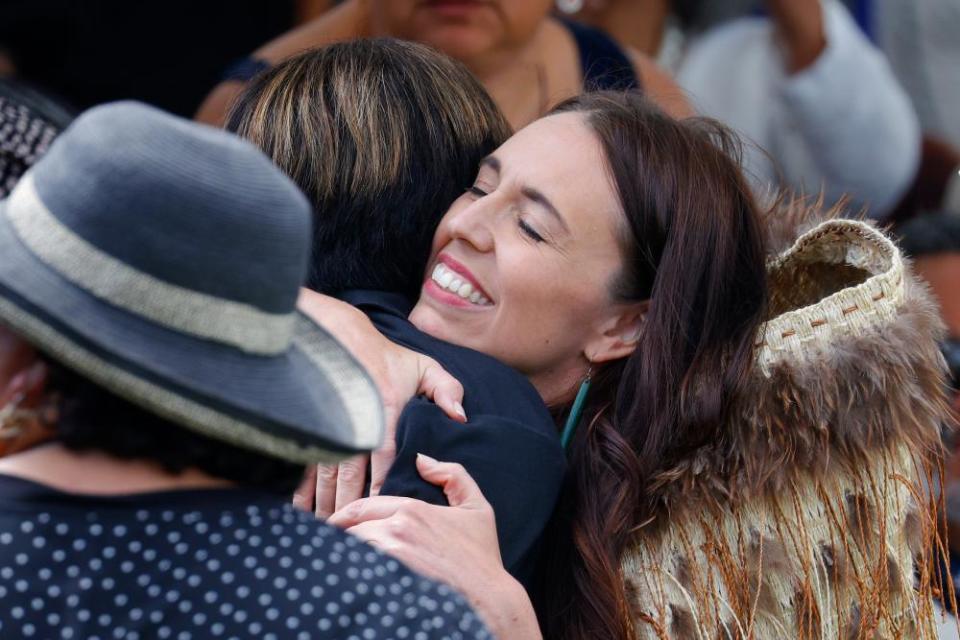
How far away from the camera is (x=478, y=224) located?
190 centimetres

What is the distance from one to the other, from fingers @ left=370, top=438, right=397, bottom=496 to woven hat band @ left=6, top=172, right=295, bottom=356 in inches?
22.4

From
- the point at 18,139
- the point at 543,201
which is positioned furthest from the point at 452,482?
the point at 18,139

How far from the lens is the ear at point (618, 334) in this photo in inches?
77.4

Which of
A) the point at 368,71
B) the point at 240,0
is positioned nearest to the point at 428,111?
the point at 368,71

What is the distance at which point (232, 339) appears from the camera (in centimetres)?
104

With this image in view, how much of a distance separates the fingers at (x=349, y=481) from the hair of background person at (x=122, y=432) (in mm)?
539

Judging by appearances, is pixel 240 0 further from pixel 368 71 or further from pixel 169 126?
pixel 169 126

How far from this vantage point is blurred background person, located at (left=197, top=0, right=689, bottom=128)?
2.65 m

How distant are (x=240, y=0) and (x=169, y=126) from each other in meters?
2.61

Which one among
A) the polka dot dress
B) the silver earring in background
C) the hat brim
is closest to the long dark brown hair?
the hat brim

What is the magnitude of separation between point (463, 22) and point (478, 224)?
892 millimetres

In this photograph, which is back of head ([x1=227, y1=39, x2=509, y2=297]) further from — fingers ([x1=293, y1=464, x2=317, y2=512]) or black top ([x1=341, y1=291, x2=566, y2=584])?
fingers ([x1=293, y1=464, x2=317, y2=512])

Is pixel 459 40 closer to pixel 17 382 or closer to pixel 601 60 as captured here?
pixel 601 60

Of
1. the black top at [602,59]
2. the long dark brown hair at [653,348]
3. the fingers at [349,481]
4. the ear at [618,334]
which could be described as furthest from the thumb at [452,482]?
the black top at [602,59]
